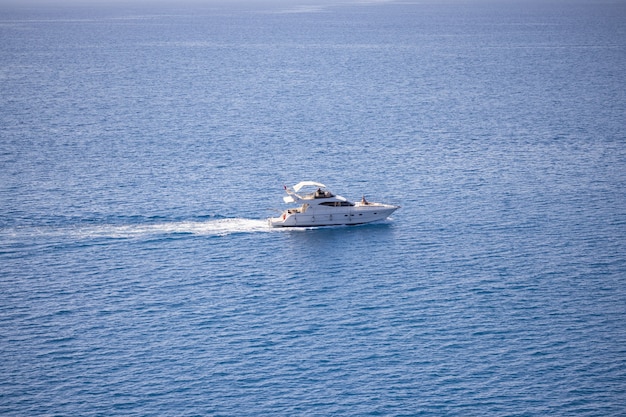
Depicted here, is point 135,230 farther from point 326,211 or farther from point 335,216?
point 335,216

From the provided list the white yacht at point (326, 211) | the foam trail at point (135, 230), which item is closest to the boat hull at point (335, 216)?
the white yacht at point (326, 211)

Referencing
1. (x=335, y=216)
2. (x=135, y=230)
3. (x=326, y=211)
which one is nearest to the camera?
(x=135, y=230)

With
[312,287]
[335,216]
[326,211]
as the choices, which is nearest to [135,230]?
[326,211]

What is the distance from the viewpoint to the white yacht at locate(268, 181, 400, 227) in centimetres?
13112

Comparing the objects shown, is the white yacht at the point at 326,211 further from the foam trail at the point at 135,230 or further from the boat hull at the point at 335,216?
the foam trail at the point at 135,230

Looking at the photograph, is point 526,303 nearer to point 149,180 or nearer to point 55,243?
point 55,243

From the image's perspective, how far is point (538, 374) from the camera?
298ft

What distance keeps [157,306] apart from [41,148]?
271 feet

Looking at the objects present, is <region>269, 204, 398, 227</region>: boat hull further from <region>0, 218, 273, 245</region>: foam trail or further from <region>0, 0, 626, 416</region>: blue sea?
<region>0, 218, 273, 245</region>: foam trail

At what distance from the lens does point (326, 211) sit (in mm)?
131750

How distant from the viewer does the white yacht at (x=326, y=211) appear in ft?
430

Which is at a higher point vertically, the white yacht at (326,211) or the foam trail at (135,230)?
the white yacht at (326,211)

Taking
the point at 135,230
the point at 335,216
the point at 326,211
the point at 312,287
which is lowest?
the point at 312,287

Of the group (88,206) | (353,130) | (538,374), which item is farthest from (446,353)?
(353,130)
